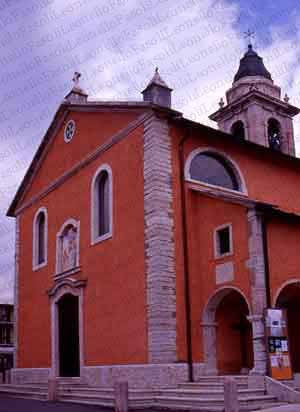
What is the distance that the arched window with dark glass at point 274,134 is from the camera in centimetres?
Answer: 2759

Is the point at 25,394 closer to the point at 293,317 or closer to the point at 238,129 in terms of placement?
the point at 293,317

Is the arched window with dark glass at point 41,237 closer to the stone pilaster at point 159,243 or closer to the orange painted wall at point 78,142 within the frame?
the orange painted wall at point 78,142

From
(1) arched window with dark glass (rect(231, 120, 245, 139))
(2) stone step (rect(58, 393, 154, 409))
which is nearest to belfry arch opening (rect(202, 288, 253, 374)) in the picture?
(2) stone step (rect(58, 393, 154, 409))

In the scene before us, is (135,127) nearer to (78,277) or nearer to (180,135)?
(180,135)

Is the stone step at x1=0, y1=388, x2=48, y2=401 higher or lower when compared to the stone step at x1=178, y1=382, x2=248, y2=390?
lower

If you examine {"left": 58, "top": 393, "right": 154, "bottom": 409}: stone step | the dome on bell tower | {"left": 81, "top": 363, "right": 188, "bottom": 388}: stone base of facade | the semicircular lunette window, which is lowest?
{"left": 58, "top": 393, "right": 154, "bottom": 409}: stone step

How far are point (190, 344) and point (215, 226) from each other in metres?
3.30

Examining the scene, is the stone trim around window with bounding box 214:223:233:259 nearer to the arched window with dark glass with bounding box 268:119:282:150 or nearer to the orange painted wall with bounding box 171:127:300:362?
the orange painted wall with bounding box 171:127:300:362

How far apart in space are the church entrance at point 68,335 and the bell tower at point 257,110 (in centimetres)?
1132

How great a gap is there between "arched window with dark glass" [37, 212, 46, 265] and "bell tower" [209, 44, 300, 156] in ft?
32.2

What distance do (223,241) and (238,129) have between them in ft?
42.3

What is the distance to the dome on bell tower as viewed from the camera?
29.0 m

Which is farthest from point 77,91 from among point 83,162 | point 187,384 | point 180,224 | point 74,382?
point 187,384

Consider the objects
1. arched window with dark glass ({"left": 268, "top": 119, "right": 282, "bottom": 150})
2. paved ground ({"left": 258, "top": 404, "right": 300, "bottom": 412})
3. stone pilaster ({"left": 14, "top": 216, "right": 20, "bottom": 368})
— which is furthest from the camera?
arched window with dark glass ({"left": 268, "top": 119, "right": 282, "bottom": 150})
